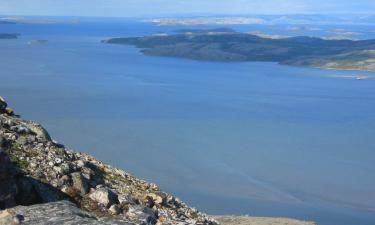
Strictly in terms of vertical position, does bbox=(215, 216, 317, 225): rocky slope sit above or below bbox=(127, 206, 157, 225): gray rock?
below

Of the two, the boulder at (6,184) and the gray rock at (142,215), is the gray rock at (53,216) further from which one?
the gray rock at (142,215)

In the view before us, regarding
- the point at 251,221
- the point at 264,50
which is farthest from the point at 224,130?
the point at 264,50

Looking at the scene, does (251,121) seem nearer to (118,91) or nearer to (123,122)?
(123,122)

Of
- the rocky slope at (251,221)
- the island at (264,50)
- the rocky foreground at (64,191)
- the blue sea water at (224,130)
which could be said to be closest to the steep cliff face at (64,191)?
the rocky foreground at (64,191)

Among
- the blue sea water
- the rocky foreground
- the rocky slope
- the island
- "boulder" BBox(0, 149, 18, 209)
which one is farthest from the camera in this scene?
Result: the island

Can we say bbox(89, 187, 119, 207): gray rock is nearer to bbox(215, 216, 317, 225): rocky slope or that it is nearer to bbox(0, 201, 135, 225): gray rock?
bbox(0, 201, 135, 225): gray rock

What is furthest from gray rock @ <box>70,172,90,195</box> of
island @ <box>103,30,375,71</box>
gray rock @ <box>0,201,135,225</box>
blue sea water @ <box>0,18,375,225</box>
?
island @ <box>103,30,375,71</box>

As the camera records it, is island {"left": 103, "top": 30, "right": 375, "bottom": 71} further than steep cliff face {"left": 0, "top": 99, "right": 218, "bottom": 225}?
Yes
